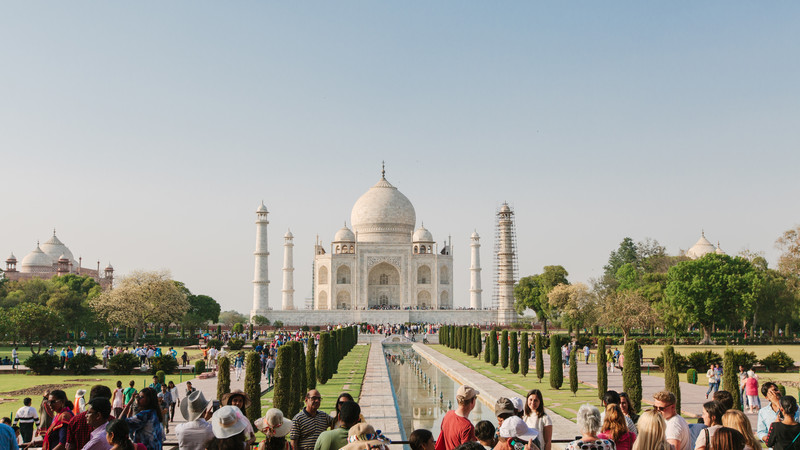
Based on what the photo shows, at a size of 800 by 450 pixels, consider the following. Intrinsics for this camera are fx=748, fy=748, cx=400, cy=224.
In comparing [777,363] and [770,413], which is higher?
[770,413]

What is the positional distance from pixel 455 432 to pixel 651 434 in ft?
3.91

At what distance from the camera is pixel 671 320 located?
33500mm

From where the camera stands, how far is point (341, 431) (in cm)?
477

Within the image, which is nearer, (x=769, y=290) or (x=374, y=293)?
(x=769, y=290)

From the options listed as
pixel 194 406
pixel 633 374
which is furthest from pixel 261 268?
pixel 194 406

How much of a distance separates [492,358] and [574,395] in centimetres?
795

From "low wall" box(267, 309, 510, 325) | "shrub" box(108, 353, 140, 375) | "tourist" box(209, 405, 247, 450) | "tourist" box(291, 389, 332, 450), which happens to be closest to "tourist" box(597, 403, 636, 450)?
"tourist" box(291, 389, 332, 450)

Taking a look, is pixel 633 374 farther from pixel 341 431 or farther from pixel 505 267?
pixel 505 267

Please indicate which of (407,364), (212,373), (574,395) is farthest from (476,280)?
(574,395)

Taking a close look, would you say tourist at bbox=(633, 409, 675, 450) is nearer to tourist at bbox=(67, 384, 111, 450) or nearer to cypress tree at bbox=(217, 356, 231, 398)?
tourist at bbox=(67, 384, 111, 450)

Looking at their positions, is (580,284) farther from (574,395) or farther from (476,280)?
(574,395)

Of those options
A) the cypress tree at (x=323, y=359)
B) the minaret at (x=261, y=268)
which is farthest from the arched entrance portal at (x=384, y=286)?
the cypress tree at (x=323, y=359)

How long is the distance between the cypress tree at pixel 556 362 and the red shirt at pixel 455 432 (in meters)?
11.2

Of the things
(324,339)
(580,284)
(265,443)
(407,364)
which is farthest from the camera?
(580,284)
